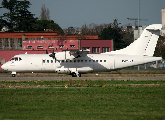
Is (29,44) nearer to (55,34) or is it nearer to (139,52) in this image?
(55,34)

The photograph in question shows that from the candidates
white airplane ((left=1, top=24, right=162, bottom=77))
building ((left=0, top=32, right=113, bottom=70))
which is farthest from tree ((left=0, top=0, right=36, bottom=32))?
white airplane ((left=1, top=24, right=162, bottom=77))

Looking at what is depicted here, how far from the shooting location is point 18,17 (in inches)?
3615

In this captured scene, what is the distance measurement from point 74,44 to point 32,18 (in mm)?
40843

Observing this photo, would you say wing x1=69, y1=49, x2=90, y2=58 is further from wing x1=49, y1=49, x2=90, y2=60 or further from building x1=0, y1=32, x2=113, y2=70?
building x1=0, y1=32, x2=113, y2=70

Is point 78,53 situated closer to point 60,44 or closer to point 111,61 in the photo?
point 111,61

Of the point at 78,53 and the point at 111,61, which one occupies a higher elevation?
the point at 78,53

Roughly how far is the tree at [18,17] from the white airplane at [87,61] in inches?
2268

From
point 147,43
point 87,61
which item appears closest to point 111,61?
point 87,61

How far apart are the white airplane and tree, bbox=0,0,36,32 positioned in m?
57.6

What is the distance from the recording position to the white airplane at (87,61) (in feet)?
114

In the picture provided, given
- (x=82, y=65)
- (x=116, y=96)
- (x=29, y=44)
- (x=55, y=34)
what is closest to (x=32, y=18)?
(x=55, y=34)

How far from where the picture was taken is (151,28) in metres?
35.3

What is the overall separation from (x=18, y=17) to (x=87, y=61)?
62.6 meters

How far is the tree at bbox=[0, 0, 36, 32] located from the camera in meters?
91.3
